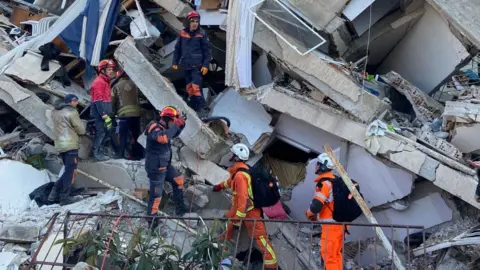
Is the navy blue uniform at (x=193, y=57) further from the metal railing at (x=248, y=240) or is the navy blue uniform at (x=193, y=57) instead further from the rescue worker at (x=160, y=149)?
the metal railing at (x=248, y=240)

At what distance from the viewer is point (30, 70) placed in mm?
11453

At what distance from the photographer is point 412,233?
32.1 feet

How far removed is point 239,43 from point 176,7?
1870mm

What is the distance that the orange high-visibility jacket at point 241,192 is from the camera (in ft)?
29.2

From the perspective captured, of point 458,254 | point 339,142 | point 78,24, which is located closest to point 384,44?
point 339,142

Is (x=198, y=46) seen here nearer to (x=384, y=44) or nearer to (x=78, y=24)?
(x=78, y=24)

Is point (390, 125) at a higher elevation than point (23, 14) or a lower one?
higher

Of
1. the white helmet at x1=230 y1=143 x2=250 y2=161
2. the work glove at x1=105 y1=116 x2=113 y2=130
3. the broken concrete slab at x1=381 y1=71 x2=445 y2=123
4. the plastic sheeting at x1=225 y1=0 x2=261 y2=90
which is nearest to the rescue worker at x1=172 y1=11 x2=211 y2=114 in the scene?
the plastic sheeting at x1=225 y1=0 x2=261 y2=90

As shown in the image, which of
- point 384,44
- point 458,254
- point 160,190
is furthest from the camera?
point 384,44

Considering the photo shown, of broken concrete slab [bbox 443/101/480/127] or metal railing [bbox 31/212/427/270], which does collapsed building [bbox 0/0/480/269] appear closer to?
broken concrete slab [bbox 443/101/480/127]

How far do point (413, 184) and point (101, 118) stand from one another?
451cm

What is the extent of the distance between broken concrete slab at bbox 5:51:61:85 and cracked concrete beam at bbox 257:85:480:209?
3.63m

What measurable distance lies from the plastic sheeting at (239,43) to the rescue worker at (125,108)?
1617mm

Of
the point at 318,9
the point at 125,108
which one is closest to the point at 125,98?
the point at 125,108
